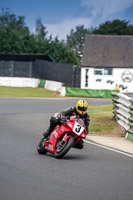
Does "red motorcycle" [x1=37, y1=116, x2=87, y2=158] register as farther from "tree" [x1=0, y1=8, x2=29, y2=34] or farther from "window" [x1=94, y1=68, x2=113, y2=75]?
"tree" [x1=0, y1=8, x2=29, y2=34]

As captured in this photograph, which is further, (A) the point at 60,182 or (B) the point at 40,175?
(B) the point at 40,175

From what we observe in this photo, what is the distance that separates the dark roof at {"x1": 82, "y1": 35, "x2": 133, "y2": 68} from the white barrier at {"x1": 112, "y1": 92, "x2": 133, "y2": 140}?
3769 centimetres

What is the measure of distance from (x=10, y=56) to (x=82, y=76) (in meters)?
8.77

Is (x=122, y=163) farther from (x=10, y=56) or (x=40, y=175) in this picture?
(x=10, y=56)

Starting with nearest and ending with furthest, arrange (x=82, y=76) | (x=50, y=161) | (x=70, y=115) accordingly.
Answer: (x=50, y=161) → (x=70, y=115) → (x=82, y=76)

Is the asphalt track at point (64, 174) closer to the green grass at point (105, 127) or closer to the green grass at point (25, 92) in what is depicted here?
the green grass at point (105, 127)

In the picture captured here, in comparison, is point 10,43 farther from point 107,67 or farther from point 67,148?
point 67,148

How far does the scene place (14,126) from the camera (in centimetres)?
1741

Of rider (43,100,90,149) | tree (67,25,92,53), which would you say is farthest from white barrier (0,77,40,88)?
tree (67,25,92,53)

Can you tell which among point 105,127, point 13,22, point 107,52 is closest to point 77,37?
point 13,22

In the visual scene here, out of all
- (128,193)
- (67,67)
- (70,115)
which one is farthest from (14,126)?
(67,67)

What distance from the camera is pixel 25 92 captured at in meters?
45.0

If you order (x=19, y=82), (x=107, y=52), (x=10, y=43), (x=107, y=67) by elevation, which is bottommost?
(x=19, y=82)

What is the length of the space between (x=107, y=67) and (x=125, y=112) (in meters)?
39.8
